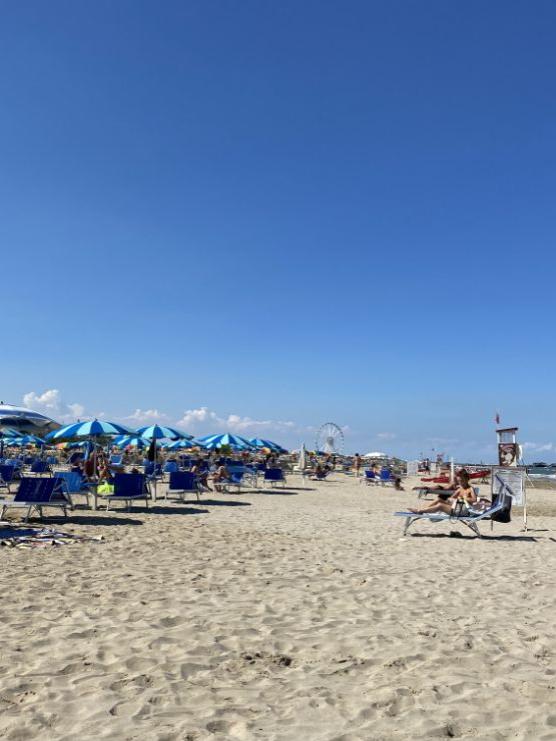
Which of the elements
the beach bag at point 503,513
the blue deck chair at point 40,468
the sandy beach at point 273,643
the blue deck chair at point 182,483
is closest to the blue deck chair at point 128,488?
the blue deck chair at point 182,483

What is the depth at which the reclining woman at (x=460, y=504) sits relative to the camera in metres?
10.6

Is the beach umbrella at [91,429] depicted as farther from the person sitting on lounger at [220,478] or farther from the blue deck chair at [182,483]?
the person sitting on lounger at [220,478]

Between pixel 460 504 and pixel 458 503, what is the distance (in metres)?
0.04

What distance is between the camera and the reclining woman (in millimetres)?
10633

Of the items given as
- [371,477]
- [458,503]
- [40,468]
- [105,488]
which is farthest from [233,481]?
[458,503]

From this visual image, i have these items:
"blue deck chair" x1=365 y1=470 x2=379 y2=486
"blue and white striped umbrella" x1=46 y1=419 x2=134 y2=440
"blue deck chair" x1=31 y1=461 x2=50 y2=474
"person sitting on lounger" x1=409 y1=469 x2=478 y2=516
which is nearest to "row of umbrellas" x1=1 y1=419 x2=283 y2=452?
"blue and white striped umbrella" x1=46 y1=419 x2=134 y2=440

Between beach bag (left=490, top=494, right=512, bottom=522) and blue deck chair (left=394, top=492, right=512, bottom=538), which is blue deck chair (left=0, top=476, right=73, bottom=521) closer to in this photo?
blue deck chair (left=394, top=492, right=512, bottom=538)

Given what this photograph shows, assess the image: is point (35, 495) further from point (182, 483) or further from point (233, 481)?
point (233, 481)

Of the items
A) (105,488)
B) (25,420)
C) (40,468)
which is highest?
(25,420)

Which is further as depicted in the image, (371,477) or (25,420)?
(371,477)

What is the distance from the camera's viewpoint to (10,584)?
590 centimetres

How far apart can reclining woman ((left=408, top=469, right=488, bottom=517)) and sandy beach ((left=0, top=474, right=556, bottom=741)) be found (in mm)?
1827

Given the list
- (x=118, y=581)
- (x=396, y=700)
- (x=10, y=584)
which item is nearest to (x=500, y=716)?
(x=396, y=700)

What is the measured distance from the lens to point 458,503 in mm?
10664
